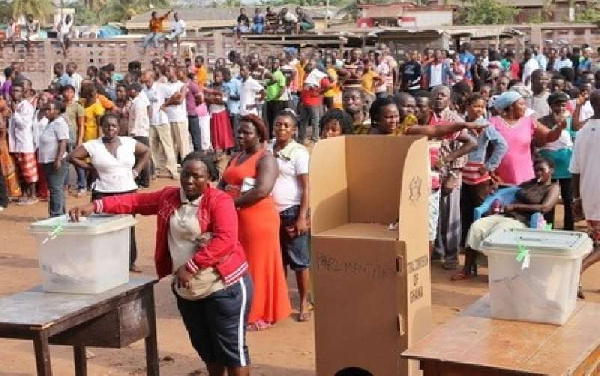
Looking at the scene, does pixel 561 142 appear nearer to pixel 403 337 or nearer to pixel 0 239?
pixel 403 337

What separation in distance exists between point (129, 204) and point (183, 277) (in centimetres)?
63

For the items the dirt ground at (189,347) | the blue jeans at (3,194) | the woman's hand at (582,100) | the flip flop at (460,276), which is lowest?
the dirt ground at (189,347)

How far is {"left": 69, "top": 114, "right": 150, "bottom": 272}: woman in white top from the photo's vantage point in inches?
317

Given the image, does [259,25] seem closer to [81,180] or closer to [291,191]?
[81,180]

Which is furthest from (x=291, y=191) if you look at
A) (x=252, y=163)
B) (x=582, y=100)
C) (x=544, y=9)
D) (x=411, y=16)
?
(x=544, y=9)

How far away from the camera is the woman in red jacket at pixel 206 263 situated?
4.83 m

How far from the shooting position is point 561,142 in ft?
29.6

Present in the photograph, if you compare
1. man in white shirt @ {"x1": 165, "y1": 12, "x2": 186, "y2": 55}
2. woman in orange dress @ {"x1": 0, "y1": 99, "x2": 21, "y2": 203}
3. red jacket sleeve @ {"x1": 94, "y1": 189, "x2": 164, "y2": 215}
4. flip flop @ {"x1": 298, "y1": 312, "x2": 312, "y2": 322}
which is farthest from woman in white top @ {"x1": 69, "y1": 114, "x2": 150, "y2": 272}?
man in white shirt @ {"x1": 165, "y1": 12, "x2": 186, "y2": 55}

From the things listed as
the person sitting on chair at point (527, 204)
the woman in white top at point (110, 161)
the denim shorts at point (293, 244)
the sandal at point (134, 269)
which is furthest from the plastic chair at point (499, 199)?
the sandal at point (134, 269)

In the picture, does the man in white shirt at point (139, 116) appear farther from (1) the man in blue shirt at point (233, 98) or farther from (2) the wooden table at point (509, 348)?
(2) the wooden table at point (509, 348)

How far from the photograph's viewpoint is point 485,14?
49312 millimetres

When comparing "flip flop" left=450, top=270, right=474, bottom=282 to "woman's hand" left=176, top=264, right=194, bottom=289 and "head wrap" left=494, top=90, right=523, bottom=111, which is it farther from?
"woman's hand" left=176, top=264, right=194, bottom=289

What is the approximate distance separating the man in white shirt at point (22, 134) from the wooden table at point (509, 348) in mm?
8855

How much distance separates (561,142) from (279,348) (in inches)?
156
